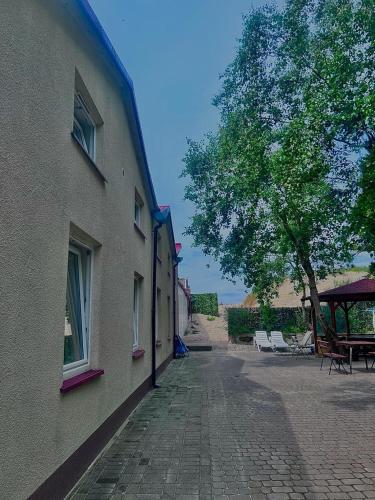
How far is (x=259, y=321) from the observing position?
23.7 metres

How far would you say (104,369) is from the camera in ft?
16.6

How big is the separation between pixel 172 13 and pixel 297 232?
8328 mm

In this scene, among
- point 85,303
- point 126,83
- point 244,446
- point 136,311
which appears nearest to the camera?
point 85,303

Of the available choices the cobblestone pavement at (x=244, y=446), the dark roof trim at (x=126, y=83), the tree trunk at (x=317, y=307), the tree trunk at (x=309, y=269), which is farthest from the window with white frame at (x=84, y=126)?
the tree trunk at (x=317, y=307)

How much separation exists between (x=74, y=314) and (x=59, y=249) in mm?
1189

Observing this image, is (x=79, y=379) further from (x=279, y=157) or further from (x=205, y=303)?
(x=205, y=303)

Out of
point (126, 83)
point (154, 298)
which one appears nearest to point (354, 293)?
point (154, 298)

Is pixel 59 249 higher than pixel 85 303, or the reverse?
pixel 59 249

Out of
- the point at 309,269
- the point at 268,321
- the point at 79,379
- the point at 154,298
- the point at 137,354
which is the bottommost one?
the point at 268,321

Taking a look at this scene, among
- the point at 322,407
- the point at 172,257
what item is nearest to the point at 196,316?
the point at 172,257

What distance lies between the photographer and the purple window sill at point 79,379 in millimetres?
3548

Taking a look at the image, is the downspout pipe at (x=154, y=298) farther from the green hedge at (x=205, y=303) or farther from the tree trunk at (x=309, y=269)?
the green hedge at (x=205, y=303)

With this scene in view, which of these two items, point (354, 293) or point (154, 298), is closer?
point (154, 298)

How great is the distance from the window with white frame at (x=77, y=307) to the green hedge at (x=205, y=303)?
35211mm
